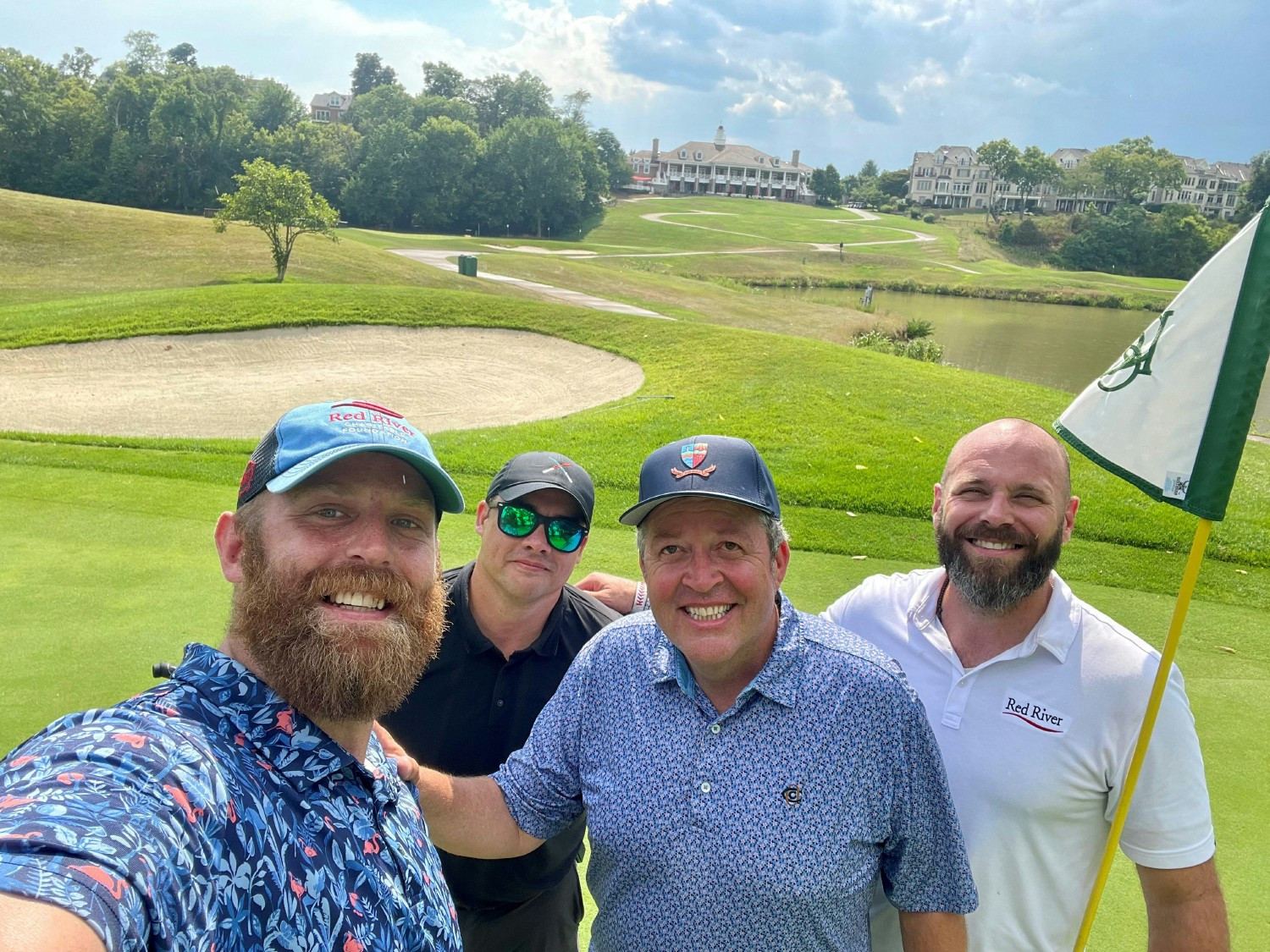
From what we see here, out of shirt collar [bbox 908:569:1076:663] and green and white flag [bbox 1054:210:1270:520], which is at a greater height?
green and white flag [bbox 1054:210:1270:520]

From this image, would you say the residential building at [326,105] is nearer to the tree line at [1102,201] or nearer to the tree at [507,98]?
the tree at [507,98]

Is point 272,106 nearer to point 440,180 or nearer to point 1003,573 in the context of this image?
point 440,180

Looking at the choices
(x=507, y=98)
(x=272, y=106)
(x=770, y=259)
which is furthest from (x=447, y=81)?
(x=770, y=259)

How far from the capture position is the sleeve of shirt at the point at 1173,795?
2.13m

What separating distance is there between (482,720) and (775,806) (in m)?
1.12

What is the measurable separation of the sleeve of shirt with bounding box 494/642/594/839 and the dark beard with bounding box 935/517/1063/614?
108 cm

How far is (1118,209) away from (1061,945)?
289 ft

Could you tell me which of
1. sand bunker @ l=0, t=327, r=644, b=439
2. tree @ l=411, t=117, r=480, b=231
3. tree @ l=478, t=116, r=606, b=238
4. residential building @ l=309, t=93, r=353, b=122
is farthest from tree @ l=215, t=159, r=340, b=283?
residential building @ l=309, t=93, r=353, b=122

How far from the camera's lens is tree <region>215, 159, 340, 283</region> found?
2180cm

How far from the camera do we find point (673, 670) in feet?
6.38

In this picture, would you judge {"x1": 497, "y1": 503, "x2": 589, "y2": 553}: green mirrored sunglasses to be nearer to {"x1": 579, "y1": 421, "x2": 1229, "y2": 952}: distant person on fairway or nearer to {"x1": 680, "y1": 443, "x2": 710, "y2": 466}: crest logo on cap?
{"x1": 680, "y1": 443, "x2": 710, "y2": 466}: crest logo on cap

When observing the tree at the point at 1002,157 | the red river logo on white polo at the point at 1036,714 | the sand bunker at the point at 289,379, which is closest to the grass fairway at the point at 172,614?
the red river logo on white polo at the point at 1036,714

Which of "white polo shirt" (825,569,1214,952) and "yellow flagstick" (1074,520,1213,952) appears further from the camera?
"white polo shirt" (825,569,1214,952)

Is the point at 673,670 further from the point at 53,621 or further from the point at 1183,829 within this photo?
the point at 53,621
